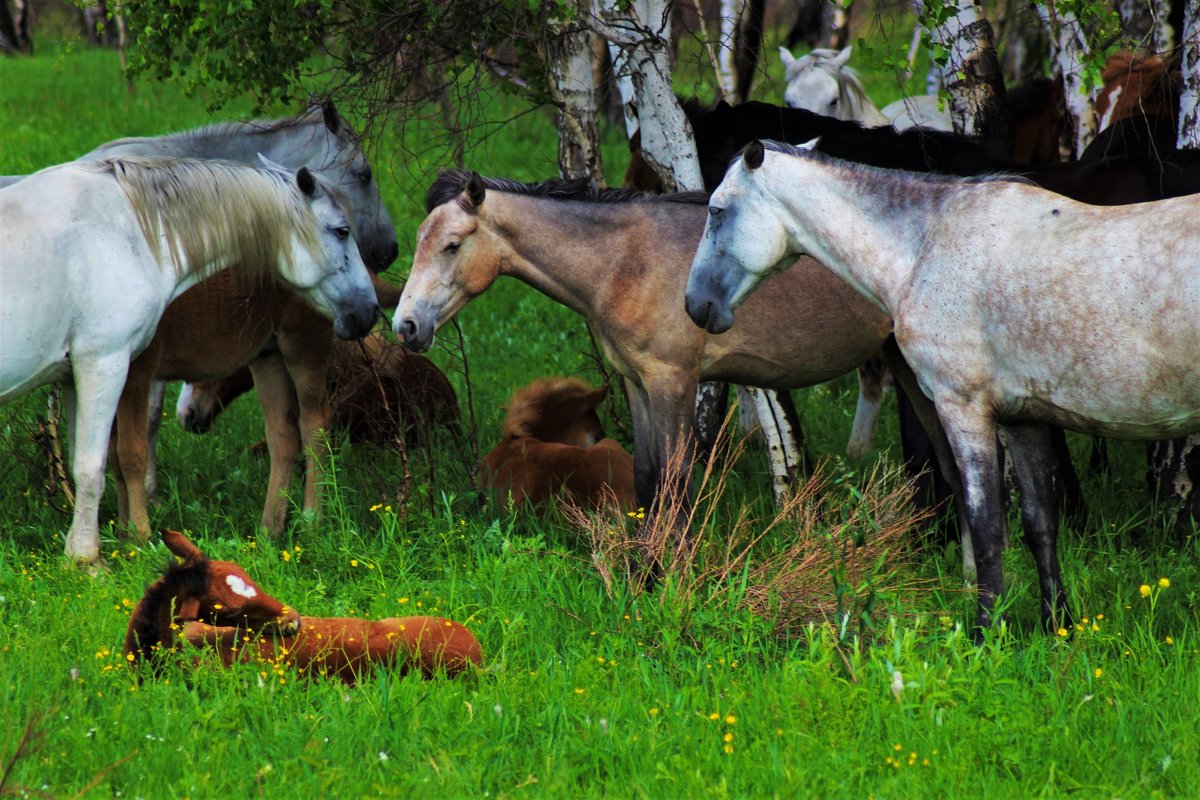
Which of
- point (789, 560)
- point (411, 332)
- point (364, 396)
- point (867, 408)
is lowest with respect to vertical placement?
point (867, 408)

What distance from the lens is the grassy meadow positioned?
397 cm

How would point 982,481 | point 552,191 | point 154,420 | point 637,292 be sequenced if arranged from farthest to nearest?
point 154,420 → point 552,191 → point 637,292 → point 982,481

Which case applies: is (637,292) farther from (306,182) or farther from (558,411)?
(558,411)

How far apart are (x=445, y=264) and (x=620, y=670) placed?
2.12 meters

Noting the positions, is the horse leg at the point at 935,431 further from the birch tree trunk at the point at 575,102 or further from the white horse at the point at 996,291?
the birch tree trunk at the point at 575,102

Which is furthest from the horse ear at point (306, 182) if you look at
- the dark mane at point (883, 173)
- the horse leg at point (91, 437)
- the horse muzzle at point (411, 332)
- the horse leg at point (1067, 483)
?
the horse leg at point (1067, 483)

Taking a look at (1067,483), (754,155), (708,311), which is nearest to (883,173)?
(754,155)

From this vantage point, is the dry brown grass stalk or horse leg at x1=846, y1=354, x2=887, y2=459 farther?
horse leg at x1=846, y1=354, x2=887, y2=459

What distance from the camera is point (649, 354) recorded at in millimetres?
6102

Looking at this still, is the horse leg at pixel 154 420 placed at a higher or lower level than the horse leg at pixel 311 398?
lower

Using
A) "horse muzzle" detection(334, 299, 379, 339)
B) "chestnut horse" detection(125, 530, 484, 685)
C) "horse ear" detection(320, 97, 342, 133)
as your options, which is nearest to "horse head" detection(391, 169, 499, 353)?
"horse muzzle" detection(334, 299, 379, 339)

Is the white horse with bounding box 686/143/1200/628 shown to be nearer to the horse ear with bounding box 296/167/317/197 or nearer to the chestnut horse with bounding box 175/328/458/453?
the horse ear with bounding box 296/167/317/197

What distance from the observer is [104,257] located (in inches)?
231

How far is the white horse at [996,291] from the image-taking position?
15.1 ft
